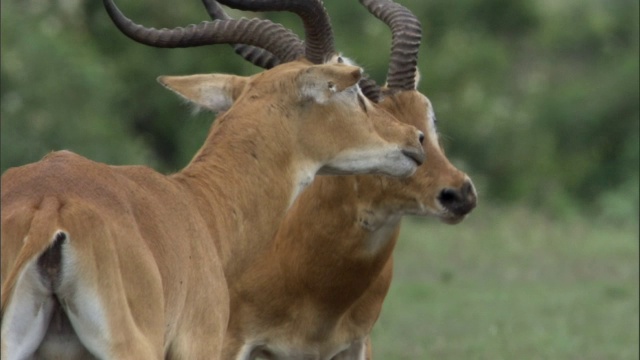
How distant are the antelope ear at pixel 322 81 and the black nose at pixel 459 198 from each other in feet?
4.82

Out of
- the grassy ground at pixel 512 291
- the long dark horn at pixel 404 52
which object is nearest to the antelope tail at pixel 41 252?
the long dark horn at pixel 404 52

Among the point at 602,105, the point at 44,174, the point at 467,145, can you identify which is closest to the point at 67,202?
the point at 44,174

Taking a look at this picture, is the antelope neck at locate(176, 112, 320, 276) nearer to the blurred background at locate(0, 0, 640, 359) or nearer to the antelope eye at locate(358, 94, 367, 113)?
the antelope eye at locate(358, 94, 367, 113)

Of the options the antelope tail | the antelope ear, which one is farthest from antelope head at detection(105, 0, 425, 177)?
the antelope tail

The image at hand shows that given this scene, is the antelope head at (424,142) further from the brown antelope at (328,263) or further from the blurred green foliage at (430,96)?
the blurred green foliage at (430,96)

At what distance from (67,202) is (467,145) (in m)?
19.6

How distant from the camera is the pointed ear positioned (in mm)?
8297

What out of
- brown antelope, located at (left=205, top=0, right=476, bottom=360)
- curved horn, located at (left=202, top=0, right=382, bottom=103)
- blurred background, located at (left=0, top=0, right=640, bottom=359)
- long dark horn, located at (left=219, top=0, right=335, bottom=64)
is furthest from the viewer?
blurred background, located at (left=0, top=0, right=640, bottom=359)

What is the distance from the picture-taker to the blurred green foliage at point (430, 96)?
19.5 m

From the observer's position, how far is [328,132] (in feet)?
24.1

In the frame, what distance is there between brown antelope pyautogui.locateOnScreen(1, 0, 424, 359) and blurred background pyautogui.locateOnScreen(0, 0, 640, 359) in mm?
4422

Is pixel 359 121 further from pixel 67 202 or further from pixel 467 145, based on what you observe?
pixel 467 145

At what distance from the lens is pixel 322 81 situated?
7.36m

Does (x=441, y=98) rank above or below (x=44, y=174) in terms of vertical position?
below
